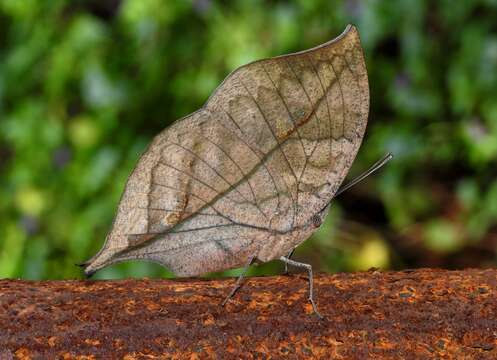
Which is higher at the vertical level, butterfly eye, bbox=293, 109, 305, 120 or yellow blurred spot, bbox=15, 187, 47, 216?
yellow blurred spot, bbox=15, 187, 47, 216

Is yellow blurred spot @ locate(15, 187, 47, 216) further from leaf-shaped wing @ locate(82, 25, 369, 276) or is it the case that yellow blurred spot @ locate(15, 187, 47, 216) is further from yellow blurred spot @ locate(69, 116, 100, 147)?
leaf-shaped wing @ locate(82, 25, 369, 276)

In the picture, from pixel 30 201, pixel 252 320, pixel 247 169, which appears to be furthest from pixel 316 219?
pixel 30 201

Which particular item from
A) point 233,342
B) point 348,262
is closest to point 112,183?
point 348,262

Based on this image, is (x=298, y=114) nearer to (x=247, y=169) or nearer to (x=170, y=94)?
(x=247, y=169)

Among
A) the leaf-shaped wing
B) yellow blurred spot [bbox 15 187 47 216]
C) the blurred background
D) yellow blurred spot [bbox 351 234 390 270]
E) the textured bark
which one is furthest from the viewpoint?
yellow blurred spot [bbox 351 234 390 270]

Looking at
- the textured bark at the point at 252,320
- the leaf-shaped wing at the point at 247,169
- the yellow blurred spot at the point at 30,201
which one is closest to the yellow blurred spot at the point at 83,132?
the yellow blurred spot at the point at 30,201

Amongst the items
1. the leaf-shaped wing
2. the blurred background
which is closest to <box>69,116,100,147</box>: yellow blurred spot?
the blurred background

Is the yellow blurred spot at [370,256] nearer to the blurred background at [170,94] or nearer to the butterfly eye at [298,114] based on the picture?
the blurred background at [170,94]
